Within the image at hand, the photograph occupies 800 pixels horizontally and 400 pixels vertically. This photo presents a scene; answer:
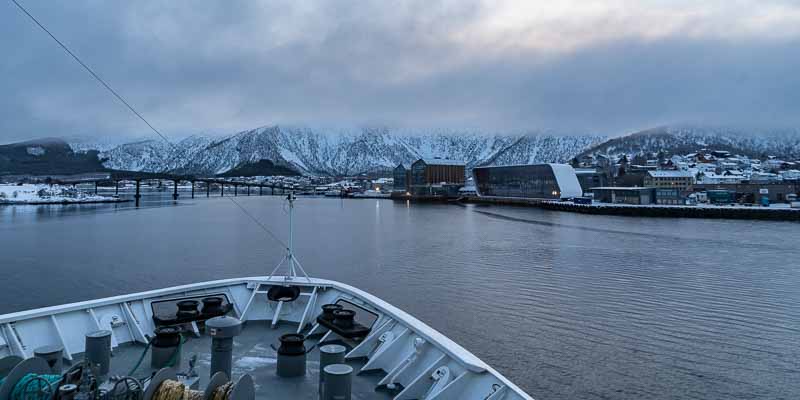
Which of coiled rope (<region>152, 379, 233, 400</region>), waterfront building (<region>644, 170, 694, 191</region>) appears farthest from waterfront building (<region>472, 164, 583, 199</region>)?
coiled rope (<region>152, 379, 233, 400</region>)

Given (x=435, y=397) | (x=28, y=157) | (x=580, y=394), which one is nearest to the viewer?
(x=435, y=397)

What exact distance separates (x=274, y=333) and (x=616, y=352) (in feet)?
24.3

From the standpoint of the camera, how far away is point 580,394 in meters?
7.69

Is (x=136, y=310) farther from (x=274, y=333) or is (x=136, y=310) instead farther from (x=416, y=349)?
(x=416, y=349)

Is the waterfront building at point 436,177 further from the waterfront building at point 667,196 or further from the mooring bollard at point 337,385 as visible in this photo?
the mooring bollard at point 337,385

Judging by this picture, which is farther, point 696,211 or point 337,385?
point 696,211

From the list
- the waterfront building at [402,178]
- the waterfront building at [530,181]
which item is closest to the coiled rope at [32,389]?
the waterfront building at [530,181]

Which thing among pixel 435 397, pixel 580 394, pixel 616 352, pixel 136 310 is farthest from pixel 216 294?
pixel 616 352

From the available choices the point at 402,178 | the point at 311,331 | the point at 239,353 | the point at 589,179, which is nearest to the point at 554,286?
the point at 311,331

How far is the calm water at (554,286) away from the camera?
8.69m

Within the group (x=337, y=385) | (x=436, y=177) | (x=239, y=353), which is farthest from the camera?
(x=436, y=177)

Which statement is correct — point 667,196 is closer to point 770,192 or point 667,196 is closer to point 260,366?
point 770,192

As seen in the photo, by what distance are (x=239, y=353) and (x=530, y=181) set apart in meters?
84.7

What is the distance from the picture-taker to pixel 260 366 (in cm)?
479
